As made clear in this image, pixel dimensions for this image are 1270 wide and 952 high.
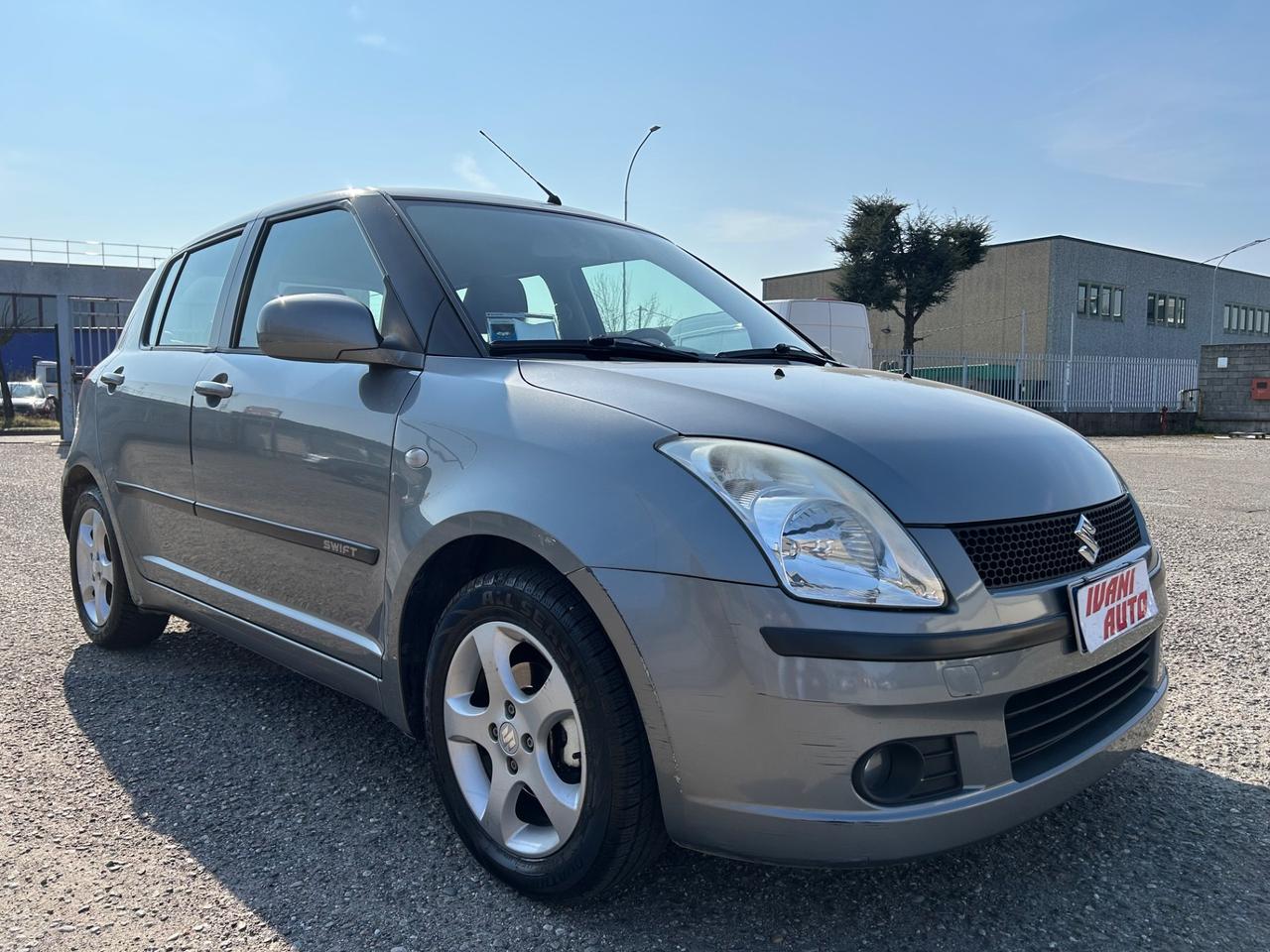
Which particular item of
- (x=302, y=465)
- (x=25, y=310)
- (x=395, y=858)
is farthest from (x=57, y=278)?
(x=395, y=858)

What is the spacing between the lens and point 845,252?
4031cm

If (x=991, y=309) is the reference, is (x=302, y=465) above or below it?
below

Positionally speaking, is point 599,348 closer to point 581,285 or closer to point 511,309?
point 511,309

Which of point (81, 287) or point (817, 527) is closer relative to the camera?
point (817, 527)

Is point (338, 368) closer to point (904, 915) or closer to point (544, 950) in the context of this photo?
point (544, 950)

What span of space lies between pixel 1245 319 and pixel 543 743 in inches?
2439

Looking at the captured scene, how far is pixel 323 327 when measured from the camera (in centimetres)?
238

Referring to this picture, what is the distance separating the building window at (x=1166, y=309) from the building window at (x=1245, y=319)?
4.00 meters

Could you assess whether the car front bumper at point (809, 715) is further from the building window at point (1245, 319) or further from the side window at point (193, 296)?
the building window at point (1245, 319)

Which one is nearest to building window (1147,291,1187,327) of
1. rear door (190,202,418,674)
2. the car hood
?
the car hood

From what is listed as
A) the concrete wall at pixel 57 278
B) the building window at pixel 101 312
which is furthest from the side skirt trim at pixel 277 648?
the concrete wall at pixel 57 278

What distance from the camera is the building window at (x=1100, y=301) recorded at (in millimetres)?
43125

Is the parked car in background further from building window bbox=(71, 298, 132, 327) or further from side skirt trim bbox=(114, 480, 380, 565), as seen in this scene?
side skirt trim bbox=(114, 480, 380, 565)

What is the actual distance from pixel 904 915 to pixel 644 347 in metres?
1.45
